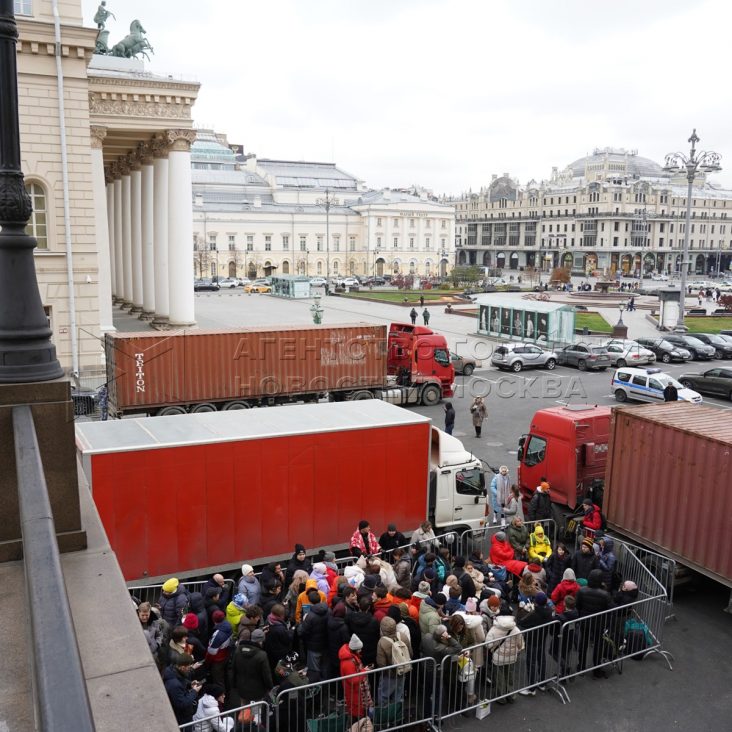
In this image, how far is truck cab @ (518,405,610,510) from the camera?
14.3 m

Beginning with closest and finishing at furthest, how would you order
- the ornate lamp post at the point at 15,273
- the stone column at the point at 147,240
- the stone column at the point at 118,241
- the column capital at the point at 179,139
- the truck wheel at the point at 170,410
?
1. the ornate lamp post at the point at 15,273
2. the truck wheel at the point at 170,410
3. the column capital at the point at 179,139
4. the stone column at the point at 147,240
5. the stone column at the point at 118,241

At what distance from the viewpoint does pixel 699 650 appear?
1003 centimetres

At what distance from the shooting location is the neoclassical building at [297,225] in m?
106

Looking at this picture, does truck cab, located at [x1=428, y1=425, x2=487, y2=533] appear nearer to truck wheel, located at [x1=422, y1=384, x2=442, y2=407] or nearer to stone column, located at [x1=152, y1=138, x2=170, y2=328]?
truck wheel, located at [x1=422, y1=384, x2=442, y2=407]

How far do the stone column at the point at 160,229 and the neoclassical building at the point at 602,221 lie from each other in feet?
323

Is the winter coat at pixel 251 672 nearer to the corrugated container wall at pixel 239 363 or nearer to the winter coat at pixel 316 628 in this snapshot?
the winter coat at pixel 316 628

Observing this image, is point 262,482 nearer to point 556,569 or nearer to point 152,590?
point 152,590

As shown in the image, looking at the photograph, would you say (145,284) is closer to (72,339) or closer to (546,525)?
(72,339)

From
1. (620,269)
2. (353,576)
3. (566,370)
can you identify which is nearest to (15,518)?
(353,576)

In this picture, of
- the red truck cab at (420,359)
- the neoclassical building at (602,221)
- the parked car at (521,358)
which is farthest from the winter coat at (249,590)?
the neoclassical building at (602,221)

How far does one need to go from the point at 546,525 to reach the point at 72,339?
21439 millimetres

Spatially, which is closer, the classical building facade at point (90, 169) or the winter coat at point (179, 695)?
the winter coat at point (179, 695)

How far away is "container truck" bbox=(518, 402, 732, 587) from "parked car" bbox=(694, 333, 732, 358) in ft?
91.0

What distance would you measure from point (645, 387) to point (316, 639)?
21859 mm
